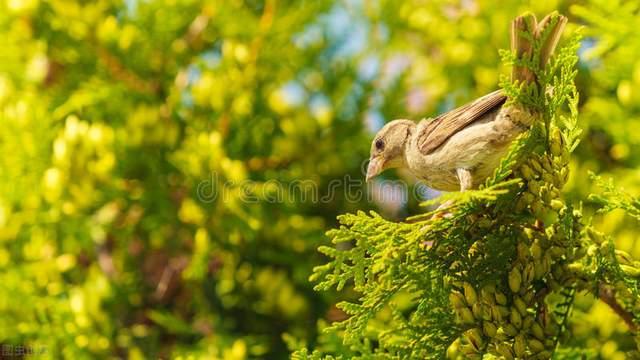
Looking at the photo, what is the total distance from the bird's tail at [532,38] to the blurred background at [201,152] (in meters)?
0.97

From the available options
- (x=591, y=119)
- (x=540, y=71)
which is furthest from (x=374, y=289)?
(x=591, y=119)

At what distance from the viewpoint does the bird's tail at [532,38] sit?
4.00 feet

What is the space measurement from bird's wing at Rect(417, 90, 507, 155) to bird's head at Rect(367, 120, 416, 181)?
0.09m

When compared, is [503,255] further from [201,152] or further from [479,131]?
[201,152]

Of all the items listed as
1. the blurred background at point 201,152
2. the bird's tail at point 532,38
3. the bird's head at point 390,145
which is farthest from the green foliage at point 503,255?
the blurred background at point 201,152

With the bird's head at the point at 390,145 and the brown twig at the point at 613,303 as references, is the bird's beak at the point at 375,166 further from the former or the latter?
the brown twig at the point at 613,303

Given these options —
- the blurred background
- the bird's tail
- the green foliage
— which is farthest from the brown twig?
the blurred background

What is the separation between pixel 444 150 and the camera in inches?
53.9

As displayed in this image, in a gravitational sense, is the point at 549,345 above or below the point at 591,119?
below

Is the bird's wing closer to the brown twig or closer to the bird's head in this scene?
the bird's head

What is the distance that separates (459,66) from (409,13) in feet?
1.07

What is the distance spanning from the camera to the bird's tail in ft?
4.00

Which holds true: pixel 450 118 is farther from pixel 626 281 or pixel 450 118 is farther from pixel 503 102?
pixel 626 281

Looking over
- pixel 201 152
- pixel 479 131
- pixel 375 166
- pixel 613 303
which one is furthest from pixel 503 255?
pixel 201 152
